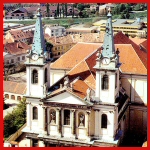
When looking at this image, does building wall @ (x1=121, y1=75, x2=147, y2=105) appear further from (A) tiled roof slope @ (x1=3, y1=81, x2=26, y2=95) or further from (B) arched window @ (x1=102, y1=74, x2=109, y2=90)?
(A) tiled roof slope @ (x1=3, y1=81, x2=26, y2=95)

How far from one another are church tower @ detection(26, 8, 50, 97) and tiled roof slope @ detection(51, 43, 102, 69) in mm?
7868

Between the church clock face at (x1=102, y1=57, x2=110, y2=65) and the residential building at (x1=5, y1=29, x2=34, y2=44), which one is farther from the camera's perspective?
the residential building at (x1=5, y1=29, x2=34, y2=44)

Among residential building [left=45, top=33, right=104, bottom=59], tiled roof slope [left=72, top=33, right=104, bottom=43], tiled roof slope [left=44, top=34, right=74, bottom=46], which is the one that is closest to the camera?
residential building [left=45, top=33, right=104, bottom=59]

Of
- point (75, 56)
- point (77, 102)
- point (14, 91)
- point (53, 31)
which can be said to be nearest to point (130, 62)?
point (75, 56)

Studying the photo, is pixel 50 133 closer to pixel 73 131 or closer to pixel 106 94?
pixel 73 131

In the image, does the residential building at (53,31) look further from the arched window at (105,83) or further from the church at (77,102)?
the arched window at (105,83)

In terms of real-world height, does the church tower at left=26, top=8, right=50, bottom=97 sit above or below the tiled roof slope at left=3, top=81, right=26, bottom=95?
above

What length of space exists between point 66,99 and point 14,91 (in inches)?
995

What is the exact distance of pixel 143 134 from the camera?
45906 mm

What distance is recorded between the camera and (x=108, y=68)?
124 feet

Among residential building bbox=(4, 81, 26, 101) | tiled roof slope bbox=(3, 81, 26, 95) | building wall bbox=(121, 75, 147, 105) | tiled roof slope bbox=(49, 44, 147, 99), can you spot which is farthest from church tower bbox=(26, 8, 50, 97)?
tiled roof slope bbox=(3, 81, 26, 95)

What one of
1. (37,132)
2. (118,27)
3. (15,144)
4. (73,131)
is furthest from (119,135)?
(118,27)

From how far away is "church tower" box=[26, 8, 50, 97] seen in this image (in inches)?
1565

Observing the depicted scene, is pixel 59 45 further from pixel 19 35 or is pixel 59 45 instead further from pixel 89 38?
pixel 19 35
